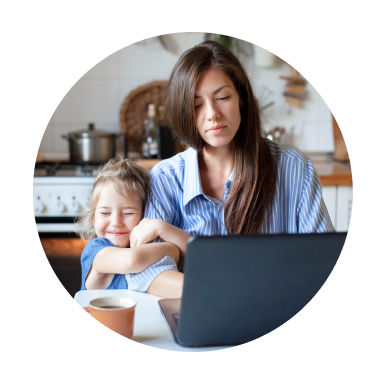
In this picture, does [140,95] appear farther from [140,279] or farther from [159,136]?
[140,279]

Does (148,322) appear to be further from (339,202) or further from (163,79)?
(163,79)

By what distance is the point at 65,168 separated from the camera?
2.53 meters

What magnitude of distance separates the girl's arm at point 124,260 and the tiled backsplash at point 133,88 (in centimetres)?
174

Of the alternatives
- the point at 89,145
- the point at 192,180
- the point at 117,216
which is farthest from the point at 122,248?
the point at 89,145

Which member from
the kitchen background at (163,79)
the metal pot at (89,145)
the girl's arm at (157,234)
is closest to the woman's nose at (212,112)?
the girl's arm at (157,234)

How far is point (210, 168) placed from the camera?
1.40 m

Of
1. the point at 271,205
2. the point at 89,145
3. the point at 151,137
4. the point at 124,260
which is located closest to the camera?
the point at 124,260

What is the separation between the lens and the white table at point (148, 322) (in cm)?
86

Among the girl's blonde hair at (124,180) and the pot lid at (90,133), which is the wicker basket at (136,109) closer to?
the pot lid at (90,133)

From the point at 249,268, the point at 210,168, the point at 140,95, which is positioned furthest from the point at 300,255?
the point at 140,95

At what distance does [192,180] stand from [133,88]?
1.66 m

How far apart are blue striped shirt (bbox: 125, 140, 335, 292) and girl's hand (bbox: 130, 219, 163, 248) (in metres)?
0.08

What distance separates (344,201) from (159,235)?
4.72ft

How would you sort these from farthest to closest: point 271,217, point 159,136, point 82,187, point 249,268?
point 159,136 < point 82,187 < point 271,217 < point 249,268
